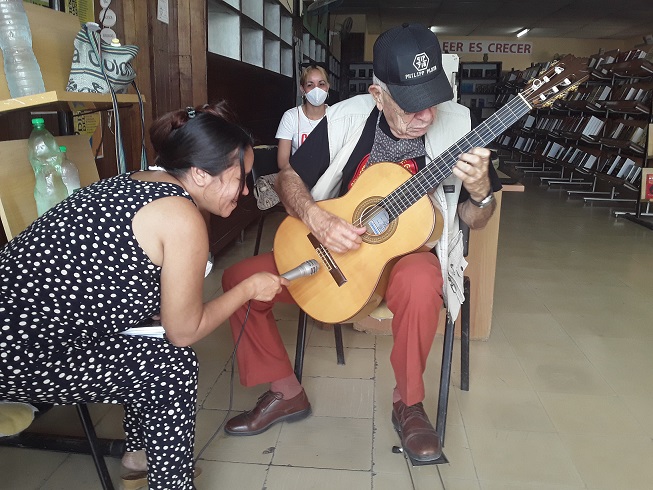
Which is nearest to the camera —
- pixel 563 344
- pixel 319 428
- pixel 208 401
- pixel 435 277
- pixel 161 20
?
pixel 435 277

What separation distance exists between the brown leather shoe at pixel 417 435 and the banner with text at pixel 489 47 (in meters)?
13.6

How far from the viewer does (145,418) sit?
1270 millimetres

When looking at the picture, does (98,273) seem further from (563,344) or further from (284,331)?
(563,344)

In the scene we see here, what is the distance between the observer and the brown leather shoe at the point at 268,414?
71.7 inches

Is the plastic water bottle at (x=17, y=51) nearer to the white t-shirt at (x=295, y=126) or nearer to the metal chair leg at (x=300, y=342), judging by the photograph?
the metal chair leg at (x=300, y=342)

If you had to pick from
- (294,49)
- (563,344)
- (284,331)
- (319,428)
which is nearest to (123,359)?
(319,428)

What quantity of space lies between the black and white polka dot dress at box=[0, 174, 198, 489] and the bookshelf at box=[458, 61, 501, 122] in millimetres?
11486

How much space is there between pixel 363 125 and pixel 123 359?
3.57 feet

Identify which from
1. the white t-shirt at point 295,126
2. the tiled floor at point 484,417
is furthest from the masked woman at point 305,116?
the tiled floor at point 484,417

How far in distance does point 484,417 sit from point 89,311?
1344mm

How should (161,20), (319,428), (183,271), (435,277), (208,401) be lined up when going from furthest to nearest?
(161,20) < (208,401) < (319,428) < (435,277) < (183,271)

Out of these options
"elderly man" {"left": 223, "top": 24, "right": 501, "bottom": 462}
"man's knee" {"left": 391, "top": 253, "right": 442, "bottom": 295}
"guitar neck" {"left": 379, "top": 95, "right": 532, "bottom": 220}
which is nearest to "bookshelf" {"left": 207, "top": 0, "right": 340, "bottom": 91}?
"elderly man" {"left": 223, "top": 24, "right": 501, "bottom": 462}

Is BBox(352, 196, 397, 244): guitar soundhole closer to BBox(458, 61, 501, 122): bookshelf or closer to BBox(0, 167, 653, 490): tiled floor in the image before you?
BBox(0, 167, 653, 490): tiled floor

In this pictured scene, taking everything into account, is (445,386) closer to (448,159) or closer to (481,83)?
(448,159)
